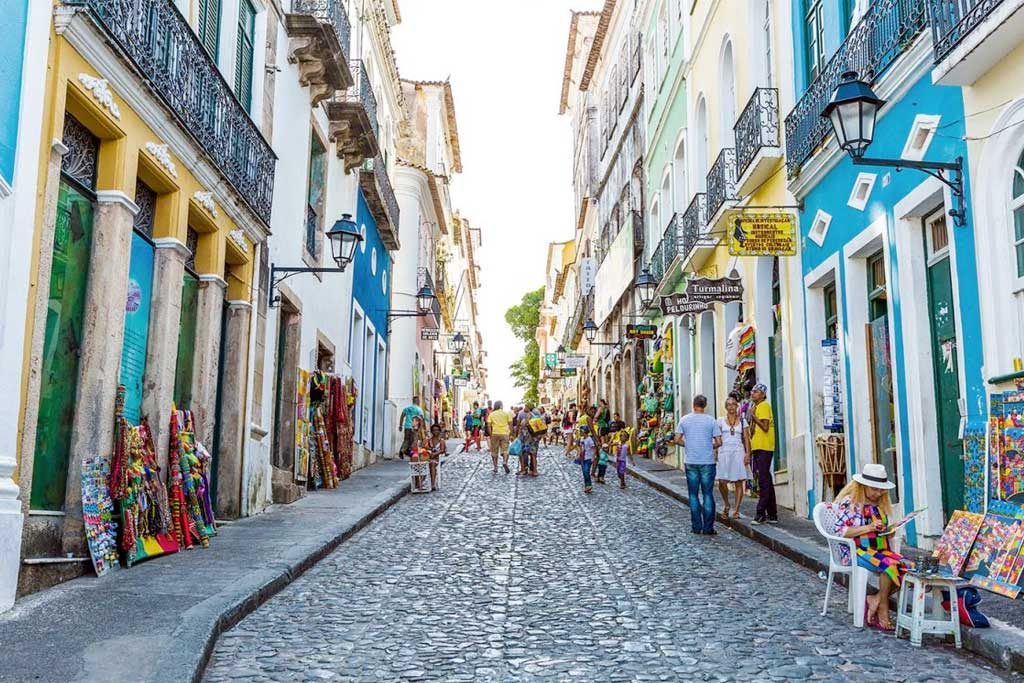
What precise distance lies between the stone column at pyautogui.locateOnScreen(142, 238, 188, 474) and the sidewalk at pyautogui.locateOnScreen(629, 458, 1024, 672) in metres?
6.05

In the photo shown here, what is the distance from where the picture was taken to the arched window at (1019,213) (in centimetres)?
707

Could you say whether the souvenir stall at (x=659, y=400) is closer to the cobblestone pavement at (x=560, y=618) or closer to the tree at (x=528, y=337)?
the cobblestone pavement at (x=560, y=618)

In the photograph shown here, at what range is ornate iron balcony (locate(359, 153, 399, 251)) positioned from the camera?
20.7m

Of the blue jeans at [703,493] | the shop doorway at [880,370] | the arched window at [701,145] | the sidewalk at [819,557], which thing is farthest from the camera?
the arched window at [701,145]

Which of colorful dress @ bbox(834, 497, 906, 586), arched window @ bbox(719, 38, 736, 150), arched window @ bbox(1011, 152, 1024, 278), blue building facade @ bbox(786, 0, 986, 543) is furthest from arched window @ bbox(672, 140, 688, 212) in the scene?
colorful dress @ bbox(834, 497, 906, 586)

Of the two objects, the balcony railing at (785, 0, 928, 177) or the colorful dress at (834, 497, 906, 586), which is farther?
the balcony railing at (785, 0, 928, 177)

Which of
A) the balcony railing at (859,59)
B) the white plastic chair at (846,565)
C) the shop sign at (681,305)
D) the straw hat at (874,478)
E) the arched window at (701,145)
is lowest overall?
the white plastic chair at (846,565)

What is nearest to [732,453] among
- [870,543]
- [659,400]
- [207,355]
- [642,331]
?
[870,543]

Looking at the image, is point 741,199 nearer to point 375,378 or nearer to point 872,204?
point 872,204

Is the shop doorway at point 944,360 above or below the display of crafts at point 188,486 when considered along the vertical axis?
above

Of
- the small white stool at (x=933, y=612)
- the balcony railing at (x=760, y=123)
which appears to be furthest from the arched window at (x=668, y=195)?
the small white stool at (x=933, y=612)

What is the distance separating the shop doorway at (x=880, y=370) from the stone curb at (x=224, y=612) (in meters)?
6.02

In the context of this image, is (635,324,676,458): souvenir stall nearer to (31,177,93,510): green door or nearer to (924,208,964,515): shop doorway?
(924,208,964,515): shop doorway

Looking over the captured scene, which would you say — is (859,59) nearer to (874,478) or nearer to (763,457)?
(763,457)
